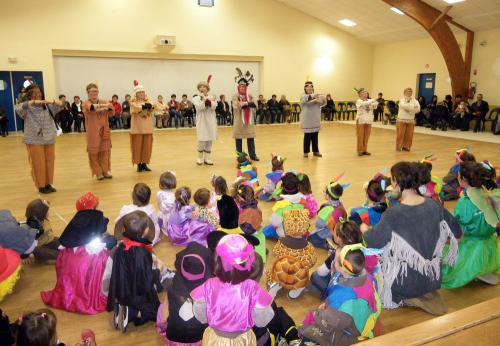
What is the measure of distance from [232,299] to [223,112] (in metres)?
12.5

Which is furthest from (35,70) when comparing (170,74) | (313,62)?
(313,62)

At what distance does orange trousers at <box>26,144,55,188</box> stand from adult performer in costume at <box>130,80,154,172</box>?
51.4 inches

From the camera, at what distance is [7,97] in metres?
11.7

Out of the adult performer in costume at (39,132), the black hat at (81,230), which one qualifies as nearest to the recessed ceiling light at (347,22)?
the adult performer in costume at (39,132)

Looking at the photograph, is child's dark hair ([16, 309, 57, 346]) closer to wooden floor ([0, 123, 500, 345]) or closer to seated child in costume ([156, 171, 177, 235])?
wooden floor ([0, 123, 500, 345])

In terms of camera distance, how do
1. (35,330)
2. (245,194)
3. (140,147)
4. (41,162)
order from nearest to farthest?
(35,330) < (245,194) < (41,162) < (140,147)

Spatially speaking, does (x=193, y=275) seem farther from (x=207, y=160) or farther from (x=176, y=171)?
(x=207, y=160)

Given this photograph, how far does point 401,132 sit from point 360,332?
6938 millimetres

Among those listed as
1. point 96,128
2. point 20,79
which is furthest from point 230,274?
point 20,79

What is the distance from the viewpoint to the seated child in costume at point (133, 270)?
7.05ft

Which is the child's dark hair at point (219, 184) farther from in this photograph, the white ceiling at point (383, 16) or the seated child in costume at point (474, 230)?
the white ceiling at point (383, 16)

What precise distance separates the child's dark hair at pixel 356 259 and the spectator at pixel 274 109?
12.9 m

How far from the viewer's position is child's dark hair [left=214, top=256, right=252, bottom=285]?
4.85 ft

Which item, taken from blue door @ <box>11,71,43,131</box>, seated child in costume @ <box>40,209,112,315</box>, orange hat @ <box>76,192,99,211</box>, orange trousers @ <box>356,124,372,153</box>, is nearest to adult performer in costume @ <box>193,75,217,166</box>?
orange trousers @ <box>356,124,372,153</box>
